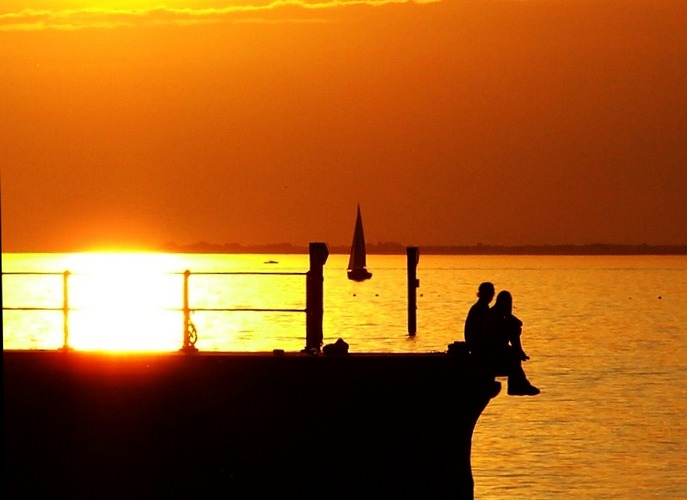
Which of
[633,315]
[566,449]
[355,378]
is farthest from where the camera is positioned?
[633,315]

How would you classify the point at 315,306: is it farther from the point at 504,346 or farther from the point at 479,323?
the point at 504,346

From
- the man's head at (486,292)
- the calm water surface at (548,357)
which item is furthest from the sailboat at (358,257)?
the man's head at (486,292)

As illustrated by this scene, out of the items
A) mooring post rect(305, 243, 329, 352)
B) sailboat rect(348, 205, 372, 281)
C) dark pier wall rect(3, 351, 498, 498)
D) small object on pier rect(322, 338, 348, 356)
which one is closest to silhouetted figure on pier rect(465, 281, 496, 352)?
dark pier wall rect(3, 351, 498, 498)

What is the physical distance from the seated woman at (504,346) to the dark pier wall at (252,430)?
0.99 feet

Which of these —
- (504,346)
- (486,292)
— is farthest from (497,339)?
(486,292)

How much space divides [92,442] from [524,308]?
295 feet

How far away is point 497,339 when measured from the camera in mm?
16891

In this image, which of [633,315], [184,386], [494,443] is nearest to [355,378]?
[184,386]

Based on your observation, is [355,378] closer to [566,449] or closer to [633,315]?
[566,449]

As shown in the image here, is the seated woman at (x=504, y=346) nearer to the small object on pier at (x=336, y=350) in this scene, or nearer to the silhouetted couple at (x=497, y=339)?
the silhouetted couple at (x=497, y=339)

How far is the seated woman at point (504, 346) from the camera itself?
55.2 feet

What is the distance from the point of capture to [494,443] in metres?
32.0

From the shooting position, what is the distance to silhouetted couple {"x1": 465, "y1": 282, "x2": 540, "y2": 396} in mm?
16812

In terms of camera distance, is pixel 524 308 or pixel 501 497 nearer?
pixel 501 497
